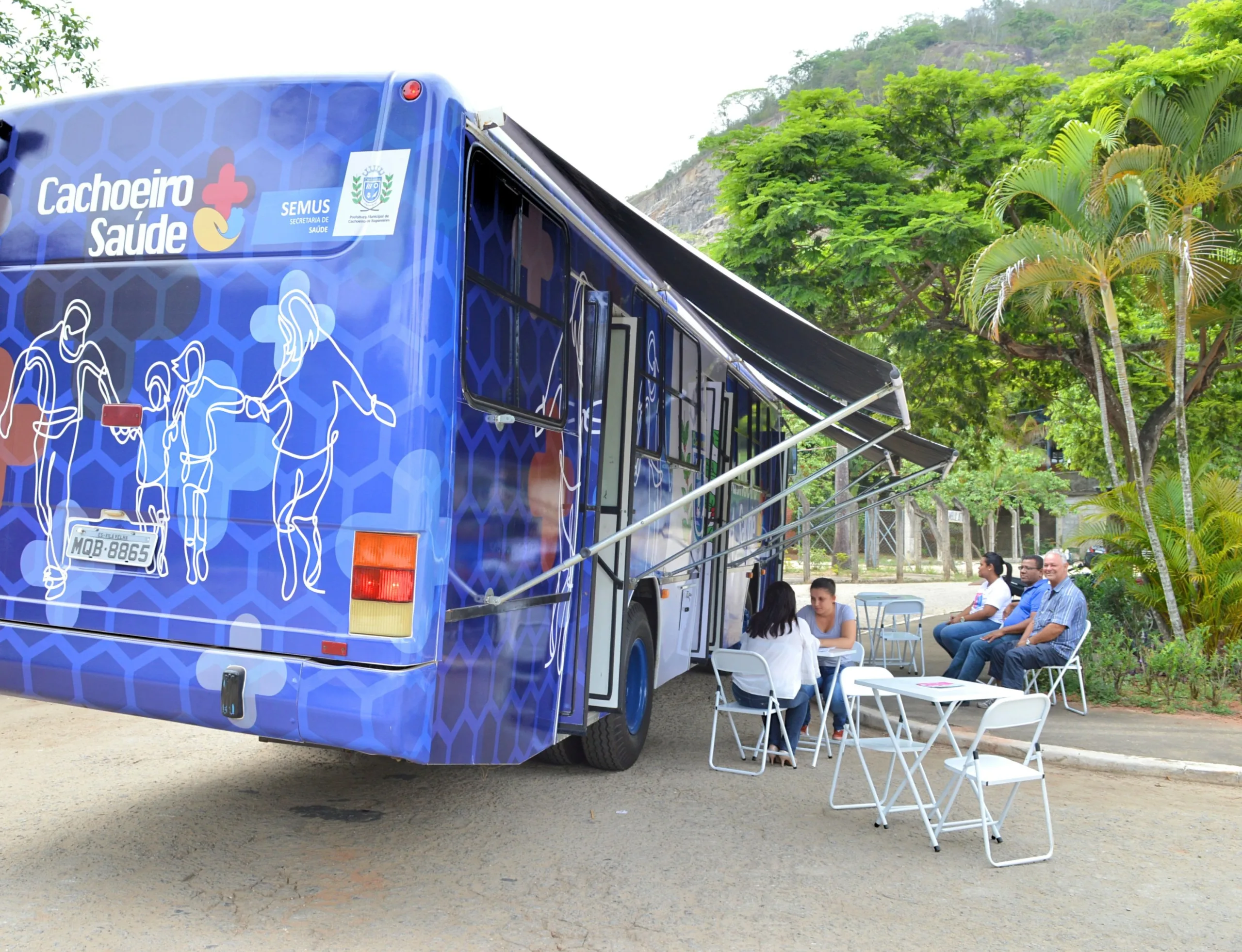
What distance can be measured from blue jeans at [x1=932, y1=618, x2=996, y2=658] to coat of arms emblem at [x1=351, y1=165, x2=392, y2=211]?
7779mm

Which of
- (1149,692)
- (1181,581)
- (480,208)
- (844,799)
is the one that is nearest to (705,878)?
(844,799)

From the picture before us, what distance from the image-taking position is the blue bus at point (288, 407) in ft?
13.1

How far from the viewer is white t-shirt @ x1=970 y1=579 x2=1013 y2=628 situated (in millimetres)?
10453

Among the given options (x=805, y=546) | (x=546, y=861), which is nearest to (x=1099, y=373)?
(x=546, y=861)

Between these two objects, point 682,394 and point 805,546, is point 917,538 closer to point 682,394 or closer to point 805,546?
point 805,546

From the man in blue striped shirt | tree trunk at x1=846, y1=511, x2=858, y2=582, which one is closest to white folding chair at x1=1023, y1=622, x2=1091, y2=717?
→ the man in blue striped shirt

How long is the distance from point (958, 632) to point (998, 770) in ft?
17.8

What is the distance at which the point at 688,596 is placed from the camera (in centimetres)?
852

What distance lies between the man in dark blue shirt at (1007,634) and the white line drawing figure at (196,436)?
7.03 m

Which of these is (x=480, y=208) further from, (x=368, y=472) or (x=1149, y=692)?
(x=1149, y=692)

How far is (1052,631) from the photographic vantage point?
8.80 m

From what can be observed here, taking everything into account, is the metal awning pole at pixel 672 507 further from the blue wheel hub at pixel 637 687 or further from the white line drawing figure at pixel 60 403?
the blue wheel hub at pixel 637 687

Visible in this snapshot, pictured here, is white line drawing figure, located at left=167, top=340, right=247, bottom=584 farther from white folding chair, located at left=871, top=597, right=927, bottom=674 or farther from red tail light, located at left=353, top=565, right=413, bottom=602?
white folding chair, located at left=871, top=597, right=927, bottom=674

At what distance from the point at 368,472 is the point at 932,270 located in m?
12.7
